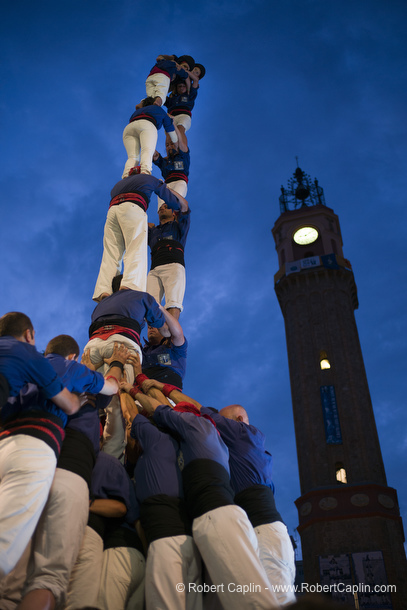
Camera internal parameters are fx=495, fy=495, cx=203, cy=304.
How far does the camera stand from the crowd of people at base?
10.2ft

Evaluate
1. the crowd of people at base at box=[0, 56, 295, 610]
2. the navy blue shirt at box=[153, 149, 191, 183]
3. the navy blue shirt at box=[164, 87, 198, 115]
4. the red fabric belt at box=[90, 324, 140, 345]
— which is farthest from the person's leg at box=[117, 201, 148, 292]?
the navy blue shirt at box=[164, 87, 198, 115]

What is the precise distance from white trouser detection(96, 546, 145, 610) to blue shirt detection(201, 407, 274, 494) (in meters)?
1.34

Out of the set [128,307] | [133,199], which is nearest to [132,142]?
[133,199]

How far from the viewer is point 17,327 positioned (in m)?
3.65

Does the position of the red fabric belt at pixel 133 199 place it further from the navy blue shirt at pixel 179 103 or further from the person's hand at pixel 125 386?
the navy blue shirt at pixel 179 103

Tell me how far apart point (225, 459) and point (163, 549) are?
3.03ft

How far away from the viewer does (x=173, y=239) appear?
948 centimetres

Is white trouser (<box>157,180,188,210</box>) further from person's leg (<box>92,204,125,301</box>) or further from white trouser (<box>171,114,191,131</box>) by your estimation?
person's leg (<box>92,204,125,301</box>)

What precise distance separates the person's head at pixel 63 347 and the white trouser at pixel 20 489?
1.04m

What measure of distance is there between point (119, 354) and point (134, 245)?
220 cm

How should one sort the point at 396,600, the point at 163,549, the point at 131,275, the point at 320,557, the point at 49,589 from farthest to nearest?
the point at 320,557
the point at 396,600
the point at 131,275
the point at 163,549
the point at 49,589

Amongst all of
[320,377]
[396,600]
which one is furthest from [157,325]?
[320,377]

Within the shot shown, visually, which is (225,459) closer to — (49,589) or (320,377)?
(49,589)

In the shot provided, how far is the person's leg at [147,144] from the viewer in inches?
328
